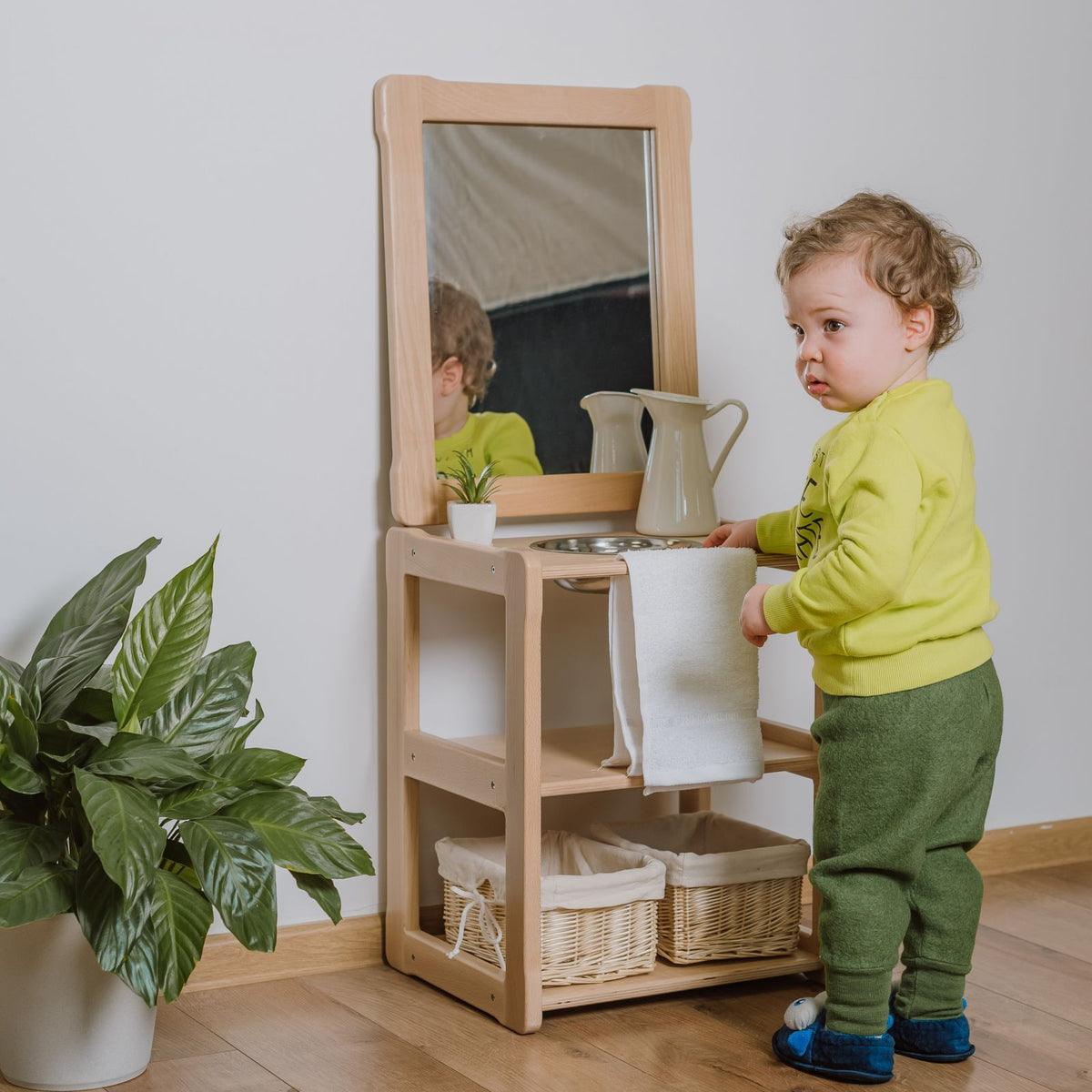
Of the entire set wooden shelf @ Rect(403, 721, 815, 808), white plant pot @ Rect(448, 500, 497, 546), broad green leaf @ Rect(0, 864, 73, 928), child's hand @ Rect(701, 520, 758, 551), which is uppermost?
white plant pot @ Rect(448, 500, 497, 546)

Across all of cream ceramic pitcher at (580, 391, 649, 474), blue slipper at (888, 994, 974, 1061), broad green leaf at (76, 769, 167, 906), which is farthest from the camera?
cream ceramic pitcher at (580, 391, 649, 474)

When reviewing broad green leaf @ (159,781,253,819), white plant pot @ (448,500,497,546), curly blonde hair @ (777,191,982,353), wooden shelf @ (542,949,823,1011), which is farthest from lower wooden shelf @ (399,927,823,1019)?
curly blonde hair @ (777,191,982,353)

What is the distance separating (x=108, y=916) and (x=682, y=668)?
0.73 meters

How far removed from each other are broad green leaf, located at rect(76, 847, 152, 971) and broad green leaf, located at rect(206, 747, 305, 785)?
0.60 feet

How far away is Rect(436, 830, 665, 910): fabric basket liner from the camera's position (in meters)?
1.91

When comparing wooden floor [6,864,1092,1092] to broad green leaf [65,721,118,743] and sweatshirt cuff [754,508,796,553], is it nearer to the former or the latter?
broad green leaf [65,721,118,743]

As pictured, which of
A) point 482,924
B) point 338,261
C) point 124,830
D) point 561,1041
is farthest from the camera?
point 338,261

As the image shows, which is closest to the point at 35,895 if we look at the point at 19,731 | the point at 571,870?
the point at 19,731

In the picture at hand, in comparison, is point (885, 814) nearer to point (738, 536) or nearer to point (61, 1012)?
point (738, 536)

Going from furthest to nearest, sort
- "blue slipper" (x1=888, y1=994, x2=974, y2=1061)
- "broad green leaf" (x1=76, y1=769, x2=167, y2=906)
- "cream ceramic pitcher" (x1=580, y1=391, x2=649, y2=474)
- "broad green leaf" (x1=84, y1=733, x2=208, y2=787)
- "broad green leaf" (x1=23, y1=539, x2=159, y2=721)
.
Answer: "cream ceramic pitcher" (x1=580, y1=391, x2=649, y2=474) → "blue slipper" (x1=888, y1=994, x2=974, y2=1061) → "broad green leaf" (x1=23, y1=539, x2=159, y2=721) → "broad green leaf" (x1=84, y1=733, x2=208, y2=787) → "broad green leaf" (x1=76, y1=769, x2=167, y2=906)

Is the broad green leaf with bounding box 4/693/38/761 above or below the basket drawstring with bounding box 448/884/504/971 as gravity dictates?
above

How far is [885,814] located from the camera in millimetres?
1752

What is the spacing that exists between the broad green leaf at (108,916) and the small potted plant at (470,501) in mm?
640

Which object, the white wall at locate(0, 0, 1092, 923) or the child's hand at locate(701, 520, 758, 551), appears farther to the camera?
the child's hand at locate(701, 520, 758, 551)
